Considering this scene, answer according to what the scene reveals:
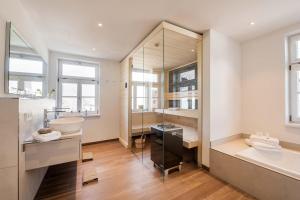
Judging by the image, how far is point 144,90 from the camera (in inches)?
129

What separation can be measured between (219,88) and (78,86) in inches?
139

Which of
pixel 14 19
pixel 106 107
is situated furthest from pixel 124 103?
pixel 14 19

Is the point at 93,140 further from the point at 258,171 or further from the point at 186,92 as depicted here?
the point at 258,171

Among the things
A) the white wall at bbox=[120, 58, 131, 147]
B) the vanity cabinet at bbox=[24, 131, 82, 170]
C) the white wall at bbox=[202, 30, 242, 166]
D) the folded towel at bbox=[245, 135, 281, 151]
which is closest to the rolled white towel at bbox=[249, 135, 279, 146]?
the folded towel at bbox=[245, 135, 281, 151]

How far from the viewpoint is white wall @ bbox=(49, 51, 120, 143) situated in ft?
12.4

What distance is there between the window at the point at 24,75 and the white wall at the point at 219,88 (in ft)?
8.78

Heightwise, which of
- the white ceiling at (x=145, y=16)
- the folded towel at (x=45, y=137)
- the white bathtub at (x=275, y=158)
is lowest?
the white bathtub at (x=275, y=158)

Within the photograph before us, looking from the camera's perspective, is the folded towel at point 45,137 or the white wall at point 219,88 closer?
the folded towel at point 45,137

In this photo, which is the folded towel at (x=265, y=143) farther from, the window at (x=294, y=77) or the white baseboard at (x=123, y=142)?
the white baseboard at (x=123, y=142)

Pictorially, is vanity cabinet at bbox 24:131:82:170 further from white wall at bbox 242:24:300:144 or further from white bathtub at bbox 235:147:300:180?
white wall at bbox 242:24:300:144

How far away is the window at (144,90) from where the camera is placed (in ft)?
9.68

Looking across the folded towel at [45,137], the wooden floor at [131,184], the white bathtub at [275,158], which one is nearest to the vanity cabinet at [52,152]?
the folded towel at [45,137]

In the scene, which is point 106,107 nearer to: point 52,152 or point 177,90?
point 177,90

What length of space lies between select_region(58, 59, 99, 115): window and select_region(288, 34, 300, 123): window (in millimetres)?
4367
